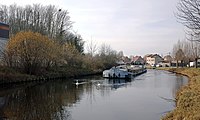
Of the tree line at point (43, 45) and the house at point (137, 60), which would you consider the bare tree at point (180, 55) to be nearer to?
the tree line at point (43, 45)

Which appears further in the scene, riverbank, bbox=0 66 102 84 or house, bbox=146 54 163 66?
house, bbox=146 54 163 66

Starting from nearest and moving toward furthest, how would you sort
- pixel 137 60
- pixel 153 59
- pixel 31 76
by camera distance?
pixel 31 76, pixel 153 59, pixel 137 60

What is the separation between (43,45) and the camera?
43062 mm

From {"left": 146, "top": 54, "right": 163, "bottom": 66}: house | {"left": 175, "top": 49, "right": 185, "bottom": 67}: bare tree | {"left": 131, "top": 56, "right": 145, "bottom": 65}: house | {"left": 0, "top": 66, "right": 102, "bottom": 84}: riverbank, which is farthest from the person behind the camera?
{"left": 146, "top": 54, "right": 163, "bottom": 66}: house

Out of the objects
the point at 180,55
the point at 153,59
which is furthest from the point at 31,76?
the point at 153,59

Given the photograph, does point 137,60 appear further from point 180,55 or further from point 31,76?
point 31,76

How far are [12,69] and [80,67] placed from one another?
82.4 ft

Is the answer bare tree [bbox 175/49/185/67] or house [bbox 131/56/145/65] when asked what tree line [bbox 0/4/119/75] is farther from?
house [bbox 131/56/145/65]

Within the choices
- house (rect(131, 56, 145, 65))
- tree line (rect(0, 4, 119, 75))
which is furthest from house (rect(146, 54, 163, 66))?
tree line (rect(0, 4, 119, 75))

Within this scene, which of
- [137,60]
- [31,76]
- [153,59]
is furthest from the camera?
[137,60]

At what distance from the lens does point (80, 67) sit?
61969mm

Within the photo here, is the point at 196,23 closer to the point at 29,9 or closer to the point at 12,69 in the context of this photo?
the point at 12,69

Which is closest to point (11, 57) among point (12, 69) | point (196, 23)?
point (12, 69)

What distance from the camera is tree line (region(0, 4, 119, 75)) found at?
133ft
